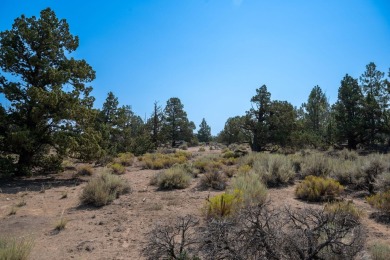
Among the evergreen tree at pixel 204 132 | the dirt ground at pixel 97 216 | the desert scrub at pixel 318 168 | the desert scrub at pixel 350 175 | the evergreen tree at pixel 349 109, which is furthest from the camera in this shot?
the evergreen tree at pixel 204 132

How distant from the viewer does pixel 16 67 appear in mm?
11820

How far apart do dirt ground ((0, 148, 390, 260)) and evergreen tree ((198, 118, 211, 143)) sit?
163ft

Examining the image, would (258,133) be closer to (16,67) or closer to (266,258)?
(16,67)

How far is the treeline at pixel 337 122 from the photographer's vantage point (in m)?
21.9

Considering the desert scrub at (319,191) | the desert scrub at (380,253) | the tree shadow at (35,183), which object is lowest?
the desert scrub at (380,253)

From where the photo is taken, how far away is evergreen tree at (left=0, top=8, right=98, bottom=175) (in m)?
11.2

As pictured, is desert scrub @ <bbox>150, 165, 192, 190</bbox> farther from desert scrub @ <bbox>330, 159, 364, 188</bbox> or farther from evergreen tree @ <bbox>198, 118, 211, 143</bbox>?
evergreen tree @ <bbox>198, 118, 211, 143</bbox>

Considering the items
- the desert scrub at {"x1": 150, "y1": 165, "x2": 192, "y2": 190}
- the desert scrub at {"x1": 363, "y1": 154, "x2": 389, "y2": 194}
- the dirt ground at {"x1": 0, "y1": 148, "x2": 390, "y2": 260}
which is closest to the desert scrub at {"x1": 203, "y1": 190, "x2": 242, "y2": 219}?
the dirt ground at {"x1": 0, "y1": 148, "x2": 390, "y2": 260}

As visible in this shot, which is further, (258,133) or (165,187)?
(258,133)

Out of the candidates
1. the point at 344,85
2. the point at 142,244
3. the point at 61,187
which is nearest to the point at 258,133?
the point at 344,85

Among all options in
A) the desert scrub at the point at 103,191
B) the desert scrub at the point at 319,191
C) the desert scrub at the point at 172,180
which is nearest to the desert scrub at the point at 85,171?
the desert scrub at the point at 103,191

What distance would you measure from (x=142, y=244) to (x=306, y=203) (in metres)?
4.91

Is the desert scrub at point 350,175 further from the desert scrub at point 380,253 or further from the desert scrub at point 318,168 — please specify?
the desert scrub at point 380,253

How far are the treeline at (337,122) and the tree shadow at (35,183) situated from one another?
15.0 metres
